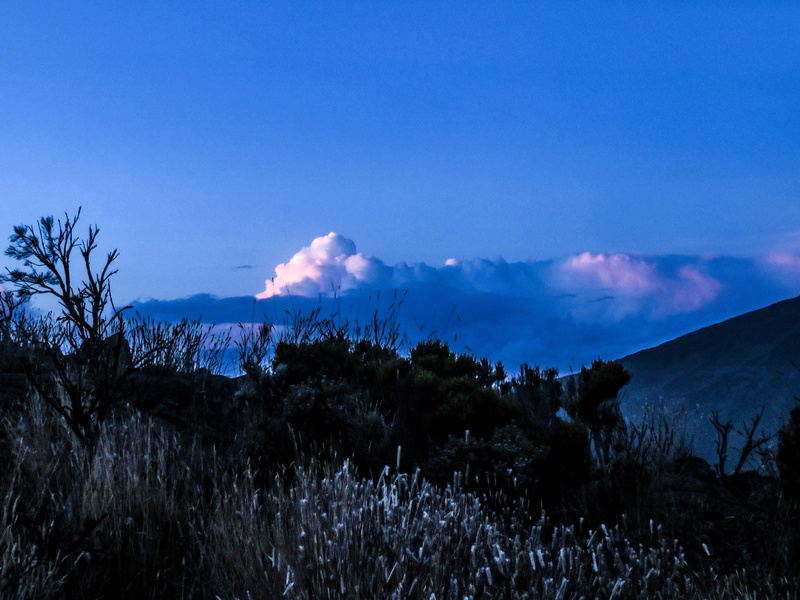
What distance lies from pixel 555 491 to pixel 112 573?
13.7 ft

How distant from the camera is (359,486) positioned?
4.07 meters

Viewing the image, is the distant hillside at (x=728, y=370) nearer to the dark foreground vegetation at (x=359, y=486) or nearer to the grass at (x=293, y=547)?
the dark foreground vegetation at (x=359, y=486)

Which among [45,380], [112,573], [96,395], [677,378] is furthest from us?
[677,378]

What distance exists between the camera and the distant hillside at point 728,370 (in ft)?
33.8

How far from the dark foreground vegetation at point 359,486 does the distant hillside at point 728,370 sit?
2.83 feet

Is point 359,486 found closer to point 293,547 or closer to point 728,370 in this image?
point 293,547

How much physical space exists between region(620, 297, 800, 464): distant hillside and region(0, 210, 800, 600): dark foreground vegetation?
862 mm

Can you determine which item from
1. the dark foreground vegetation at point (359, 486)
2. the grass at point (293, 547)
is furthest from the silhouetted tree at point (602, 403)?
the grass at point (293, 547)

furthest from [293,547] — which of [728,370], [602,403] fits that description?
[728,370]

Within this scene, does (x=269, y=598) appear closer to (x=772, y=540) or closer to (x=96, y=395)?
(x=96, y=395)

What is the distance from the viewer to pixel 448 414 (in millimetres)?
7043

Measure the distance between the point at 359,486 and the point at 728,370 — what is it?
9.57 m

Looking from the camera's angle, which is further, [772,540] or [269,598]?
[772,540]

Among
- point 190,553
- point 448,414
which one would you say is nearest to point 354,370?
point 448,414
